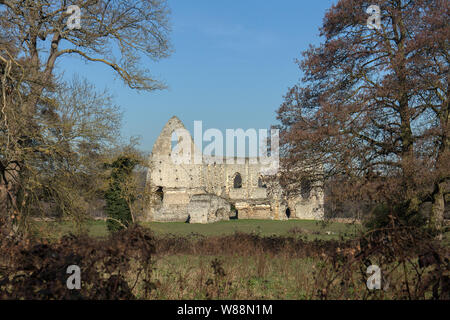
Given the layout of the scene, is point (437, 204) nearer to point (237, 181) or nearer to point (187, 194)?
point (187, 194)

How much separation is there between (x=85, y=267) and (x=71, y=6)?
10245mm

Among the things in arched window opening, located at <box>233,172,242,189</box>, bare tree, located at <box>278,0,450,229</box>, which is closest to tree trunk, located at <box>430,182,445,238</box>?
bare tree, located at <box>278,0,450,229</box>

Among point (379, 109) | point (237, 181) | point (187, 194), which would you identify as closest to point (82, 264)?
point (379, 109)

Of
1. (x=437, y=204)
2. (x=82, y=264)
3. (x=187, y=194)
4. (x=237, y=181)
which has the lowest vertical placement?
(x=82, y=264)

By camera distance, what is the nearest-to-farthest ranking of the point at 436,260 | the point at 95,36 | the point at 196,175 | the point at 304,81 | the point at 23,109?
1. the point at 436,260
2. the point at 23,109
3. the point at 304,81
4. the point at 95,36
5. the point at 196,175

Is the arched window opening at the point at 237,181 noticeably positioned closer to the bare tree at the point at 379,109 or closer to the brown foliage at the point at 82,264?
the bare tree at the point at 379,109

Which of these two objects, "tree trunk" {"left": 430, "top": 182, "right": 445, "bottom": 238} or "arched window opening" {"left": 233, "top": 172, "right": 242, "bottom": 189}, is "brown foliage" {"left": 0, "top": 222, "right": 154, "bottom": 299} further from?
"arched window opening" {"left": 233, "top": 172, "right": 242, "bottom": 189}

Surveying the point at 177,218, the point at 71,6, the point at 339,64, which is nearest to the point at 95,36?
the point at 71,6

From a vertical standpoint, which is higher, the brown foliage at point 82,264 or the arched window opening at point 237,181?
the arched window opening at point 237,181

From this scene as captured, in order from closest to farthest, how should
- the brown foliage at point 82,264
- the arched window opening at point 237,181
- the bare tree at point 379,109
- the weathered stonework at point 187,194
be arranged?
the brown foliage at point 82,264
the bare tree at point 379,109
the weathered stonework at point 187,194
the arched window opening at point 237,181

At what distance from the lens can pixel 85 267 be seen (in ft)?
14.3

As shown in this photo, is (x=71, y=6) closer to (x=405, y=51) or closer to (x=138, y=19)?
(x=138, y=19)

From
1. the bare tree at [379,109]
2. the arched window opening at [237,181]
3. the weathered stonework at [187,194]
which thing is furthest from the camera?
the arched window opening at [237,181]

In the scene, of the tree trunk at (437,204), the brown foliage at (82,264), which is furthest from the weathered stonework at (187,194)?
the brown foliage at (82,264)
